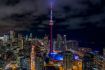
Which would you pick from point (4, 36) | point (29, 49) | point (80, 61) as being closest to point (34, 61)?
point (29, 49)

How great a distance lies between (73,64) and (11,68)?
5.85 m

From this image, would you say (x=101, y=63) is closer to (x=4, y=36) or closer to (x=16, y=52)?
(x=16, y=52)

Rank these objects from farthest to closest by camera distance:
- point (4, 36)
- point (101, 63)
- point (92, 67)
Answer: point (4, 36)
point (101, 63)
point (92, 67)

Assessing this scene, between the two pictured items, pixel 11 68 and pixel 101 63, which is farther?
pixel 101 63

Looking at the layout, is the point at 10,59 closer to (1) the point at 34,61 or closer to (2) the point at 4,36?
(1) the point at 34,61

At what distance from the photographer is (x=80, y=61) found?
1027 inches

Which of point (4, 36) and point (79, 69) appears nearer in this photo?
point (79, 69)

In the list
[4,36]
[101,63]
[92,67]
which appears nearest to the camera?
[92,67]

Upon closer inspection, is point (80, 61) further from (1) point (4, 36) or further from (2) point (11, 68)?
(1) point (4, 36)

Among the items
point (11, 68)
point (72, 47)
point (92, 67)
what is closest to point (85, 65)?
point (92, 67)

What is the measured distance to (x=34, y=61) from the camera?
2347 cm

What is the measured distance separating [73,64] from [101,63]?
2578mm

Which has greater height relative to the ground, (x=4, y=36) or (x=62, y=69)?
(x=4, y=36)

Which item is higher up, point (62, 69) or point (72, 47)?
point (72, 47)
